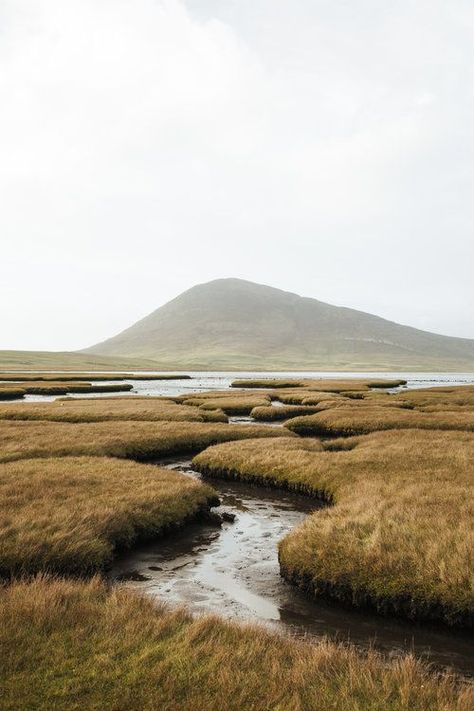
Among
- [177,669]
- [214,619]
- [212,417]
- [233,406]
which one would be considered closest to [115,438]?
[212,417]

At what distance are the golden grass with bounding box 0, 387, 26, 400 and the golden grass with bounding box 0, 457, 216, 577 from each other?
5390cm

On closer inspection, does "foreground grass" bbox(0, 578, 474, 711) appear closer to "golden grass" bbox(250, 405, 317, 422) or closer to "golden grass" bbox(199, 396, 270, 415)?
"golden grass" bbox(250, 405, 317, 422)

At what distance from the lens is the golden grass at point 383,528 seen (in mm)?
11555

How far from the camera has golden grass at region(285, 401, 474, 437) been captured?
40.3 metres

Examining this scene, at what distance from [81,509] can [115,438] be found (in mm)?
15795

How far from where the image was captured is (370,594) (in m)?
11.9

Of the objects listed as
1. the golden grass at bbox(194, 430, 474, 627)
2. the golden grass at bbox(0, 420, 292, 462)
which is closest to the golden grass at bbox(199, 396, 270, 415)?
the golden grass at bbox(0, 420, 292, 462)

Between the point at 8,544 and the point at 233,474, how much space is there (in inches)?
527

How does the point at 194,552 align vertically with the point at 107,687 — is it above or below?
below

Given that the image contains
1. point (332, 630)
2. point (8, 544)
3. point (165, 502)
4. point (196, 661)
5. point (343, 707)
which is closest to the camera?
point (343, 707)

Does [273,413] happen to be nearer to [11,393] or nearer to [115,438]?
[115,438]

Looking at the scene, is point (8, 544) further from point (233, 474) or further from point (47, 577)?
point (233, 474)

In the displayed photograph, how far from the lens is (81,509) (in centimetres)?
1639

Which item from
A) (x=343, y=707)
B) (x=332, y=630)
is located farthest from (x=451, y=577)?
(x=343, y=707)
